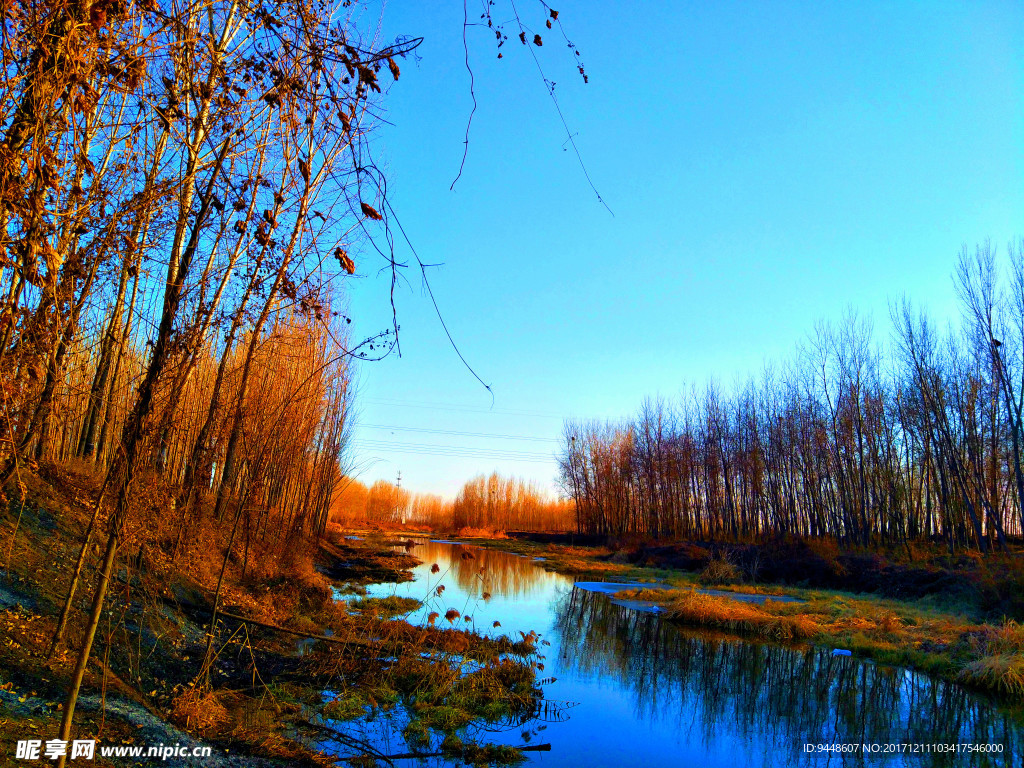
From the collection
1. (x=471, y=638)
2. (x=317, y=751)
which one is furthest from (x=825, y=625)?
(x=317, y=751)

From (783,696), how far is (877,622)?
5.77 meters

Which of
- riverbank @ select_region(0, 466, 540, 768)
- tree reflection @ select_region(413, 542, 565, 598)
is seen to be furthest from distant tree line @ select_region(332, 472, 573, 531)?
riverbank @ select_region(0, 466, 540, 768)

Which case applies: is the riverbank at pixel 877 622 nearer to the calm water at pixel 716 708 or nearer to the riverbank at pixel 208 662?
the calm water at pixel 716 708

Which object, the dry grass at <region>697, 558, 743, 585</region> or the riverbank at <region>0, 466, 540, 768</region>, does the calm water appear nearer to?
the riverbank at <region>0, 466, 540, 768</region>

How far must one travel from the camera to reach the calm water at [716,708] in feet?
18.0

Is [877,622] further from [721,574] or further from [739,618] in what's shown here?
→ [721,574]

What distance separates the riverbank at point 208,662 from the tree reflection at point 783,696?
5.69 feet

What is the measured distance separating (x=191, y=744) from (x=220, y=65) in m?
4.14

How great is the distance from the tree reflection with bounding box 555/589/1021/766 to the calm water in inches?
0.7

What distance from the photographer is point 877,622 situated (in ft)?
37.8

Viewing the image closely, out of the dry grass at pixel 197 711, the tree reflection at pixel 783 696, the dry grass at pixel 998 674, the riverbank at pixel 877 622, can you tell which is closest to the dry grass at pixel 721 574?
the riverbank at pixel 877 622

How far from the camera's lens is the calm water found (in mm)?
5484

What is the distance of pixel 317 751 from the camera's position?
4.51m

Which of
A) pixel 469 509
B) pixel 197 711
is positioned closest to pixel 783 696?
pixel 197 711
